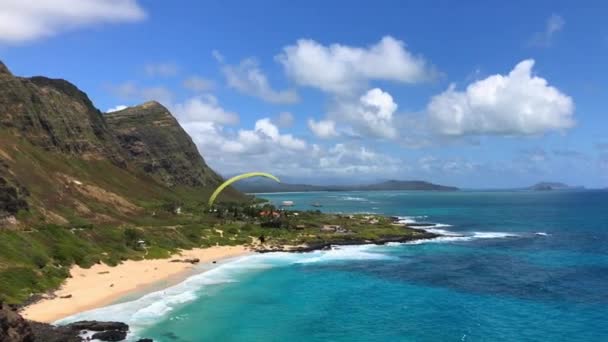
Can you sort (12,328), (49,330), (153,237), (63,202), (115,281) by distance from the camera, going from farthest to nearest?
(63,202) < (153,237) < (115,281) < (49,330) < (12,328)

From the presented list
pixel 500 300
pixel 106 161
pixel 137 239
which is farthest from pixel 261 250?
pixel 106 161

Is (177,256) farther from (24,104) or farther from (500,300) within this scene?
(24,104)

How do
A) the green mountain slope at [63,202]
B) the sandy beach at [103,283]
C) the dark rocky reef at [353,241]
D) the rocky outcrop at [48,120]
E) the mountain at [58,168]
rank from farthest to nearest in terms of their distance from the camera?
the rocky outcrop at [48,120] < the dark rocky reef at [353,241] < the mountain at [58,168] < the green mountain slope at [63,202] < the sandy beach at [103,283]

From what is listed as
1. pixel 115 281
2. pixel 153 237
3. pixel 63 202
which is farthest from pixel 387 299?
pixel 63 202

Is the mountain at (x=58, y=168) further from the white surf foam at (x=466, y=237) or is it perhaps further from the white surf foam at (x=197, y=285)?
the white surf foam at (x=466, y=237)

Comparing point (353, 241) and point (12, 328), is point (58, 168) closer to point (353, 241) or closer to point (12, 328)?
point (353, 241)

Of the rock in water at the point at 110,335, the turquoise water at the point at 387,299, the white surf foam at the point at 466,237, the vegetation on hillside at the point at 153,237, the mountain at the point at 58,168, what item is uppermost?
the mountain at the point at 58,168

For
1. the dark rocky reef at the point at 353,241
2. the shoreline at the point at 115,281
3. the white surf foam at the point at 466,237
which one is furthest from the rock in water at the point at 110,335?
the white surf foam at the point at 466,237

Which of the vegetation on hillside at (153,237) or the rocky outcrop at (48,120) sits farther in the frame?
the rocky outcrop at (48,120)
